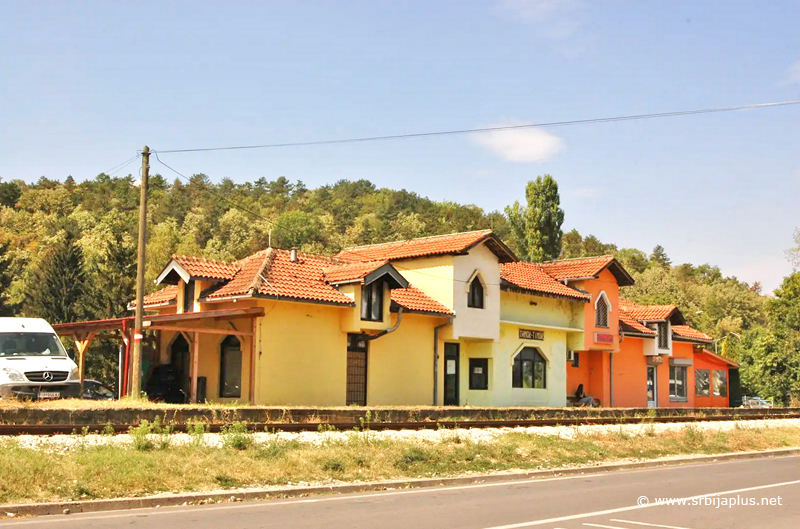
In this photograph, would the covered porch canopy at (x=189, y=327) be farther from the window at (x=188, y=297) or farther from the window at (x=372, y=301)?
the window at (x=372, y=301)

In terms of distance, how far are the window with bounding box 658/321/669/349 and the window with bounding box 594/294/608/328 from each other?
588 centimetres

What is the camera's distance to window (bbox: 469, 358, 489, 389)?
36250 mm

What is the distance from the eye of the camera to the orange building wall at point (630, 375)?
146 ft

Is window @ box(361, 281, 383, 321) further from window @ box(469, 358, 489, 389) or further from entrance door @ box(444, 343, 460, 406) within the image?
window @ box(469, 358, 489, 389)

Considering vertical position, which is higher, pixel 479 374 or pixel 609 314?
pixel 609 314

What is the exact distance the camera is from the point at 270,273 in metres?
29.4

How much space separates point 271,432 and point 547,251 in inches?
1969

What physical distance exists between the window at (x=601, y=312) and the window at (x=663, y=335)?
588 cm

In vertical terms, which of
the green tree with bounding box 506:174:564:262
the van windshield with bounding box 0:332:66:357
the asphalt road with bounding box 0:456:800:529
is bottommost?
the asphalt road with bounding box 0:456:800:529

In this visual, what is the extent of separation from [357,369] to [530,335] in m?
10.0

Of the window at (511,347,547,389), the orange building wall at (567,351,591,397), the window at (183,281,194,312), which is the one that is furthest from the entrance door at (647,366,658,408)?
the window at (183,281,194,312)

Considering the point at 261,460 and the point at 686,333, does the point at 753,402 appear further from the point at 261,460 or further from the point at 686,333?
the point at 261,460

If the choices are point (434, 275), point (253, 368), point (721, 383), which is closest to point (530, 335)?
point (434, 275)

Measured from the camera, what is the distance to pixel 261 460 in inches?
591
